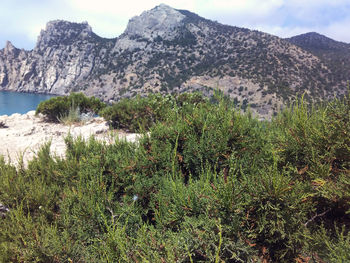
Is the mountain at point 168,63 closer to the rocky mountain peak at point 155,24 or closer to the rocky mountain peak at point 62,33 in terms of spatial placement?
the rocky mountain peak at point 62,33

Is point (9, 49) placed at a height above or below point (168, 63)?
above

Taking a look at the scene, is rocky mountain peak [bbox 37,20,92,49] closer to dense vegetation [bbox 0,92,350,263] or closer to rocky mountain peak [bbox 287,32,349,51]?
rocky mountain peak [bbox 287,32,349,51]

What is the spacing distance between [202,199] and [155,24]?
126135 millimetres

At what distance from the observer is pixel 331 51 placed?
75.9 meters

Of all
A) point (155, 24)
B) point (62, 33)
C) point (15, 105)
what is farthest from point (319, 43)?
point (62, 33)

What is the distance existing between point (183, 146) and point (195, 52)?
3357 inches

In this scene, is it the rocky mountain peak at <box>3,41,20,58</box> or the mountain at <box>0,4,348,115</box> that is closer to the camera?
the mountain at <box>0,4,348,115</box>

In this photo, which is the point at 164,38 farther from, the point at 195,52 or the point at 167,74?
the point at 167,74

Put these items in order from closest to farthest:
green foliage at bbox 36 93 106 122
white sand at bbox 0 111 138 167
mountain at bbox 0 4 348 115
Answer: white sand at bbox 0 111 138 167
green foliage at bbox 36 93 106 122
mountain at bbox 0 4 348 115

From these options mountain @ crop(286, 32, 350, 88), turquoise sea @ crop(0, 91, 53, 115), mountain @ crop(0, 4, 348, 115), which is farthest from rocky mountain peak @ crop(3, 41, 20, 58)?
mountain @ crop(286, 32, 350, 88)

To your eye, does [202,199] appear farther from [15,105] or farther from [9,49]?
[9,49]

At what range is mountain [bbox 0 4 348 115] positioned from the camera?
5172cm

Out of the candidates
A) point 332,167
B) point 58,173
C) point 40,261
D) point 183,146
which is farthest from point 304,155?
point 58,173

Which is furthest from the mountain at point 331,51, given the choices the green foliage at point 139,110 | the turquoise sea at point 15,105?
the turquoise sea at point 15,105
